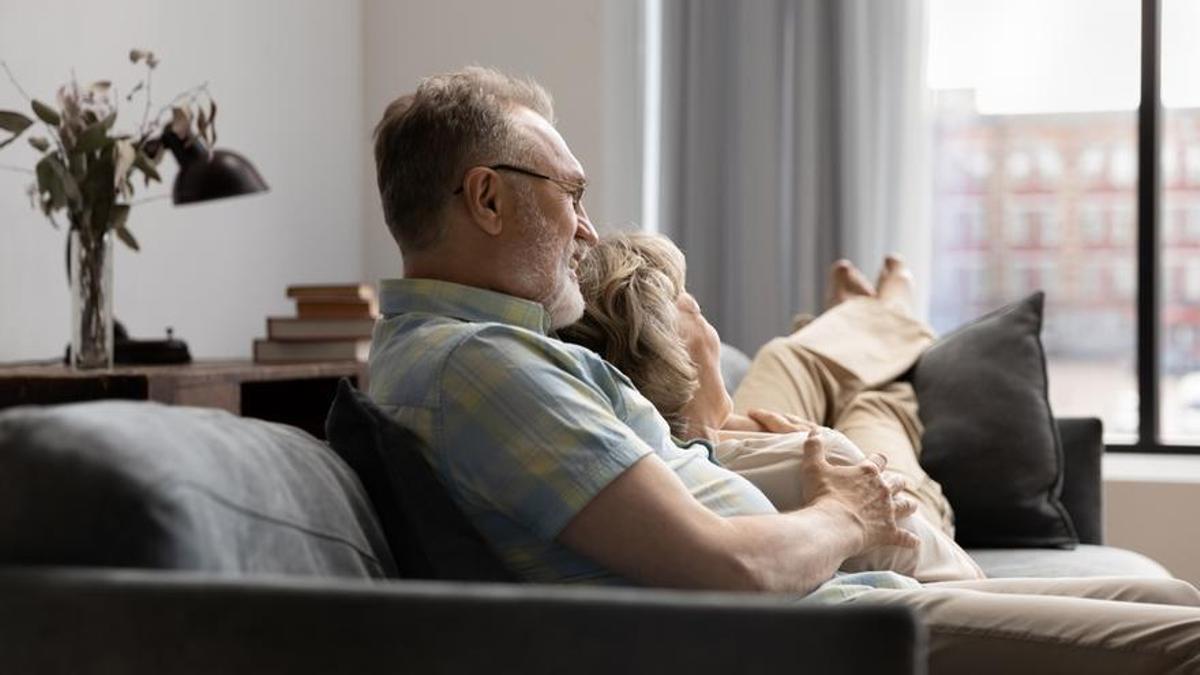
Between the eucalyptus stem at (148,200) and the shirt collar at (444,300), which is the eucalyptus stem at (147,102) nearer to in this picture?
the eucalyptus stem at (148,200)

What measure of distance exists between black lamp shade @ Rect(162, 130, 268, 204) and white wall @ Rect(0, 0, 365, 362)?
0.36 metres

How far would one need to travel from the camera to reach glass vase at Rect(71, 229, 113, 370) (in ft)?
10.1

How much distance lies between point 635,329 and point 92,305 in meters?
1.35

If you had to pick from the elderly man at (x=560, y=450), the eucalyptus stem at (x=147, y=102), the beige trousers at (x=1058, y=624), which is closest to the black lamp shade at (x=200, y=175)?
the eucalyptus stem at (x=147, y=102)

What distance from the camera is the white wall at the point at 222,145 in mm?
3494

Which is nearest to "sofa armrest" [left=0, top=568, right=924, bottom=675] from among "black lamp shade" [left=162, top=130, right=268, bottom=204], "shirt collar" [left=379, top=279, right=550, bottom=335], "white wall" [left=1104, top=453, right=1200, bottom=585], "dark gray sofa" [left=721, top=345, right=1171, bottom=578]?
"shirt collar" [left=379, top=279, right=550, bottom=335]

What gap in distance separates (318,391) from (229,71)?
1.00 m

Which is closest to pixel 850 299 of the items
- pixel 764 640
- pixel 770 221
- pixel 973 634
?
pixel 770 221

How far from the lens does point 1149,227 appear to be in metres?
4.83

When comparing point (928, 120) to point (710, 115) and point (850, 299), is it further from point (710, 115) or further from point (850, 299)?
point (850, 299)

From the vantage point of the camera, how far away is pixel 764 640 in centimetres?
93

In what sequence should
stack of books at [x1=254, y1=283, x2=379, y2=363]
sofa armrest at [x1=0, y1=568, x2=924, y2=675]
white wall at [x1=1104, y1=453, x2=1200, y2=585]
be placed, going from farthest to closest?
1. white wall at [x1=1104, y1=453, x2=1200, y2=585]
2. stack of books at [x1=254, y1=283, x2=379, y2=363]
3. sofa armrest at [x1=0, y1=568, x2=924, y2=675]

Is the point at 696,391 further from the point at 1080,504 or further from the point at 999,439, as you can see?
the point at 1080,504

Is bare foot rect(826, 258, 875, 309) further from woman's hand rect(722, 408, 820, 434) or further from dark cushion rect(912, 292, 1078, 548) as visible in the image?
woman's hand rect(722, 408, 820, 434)
